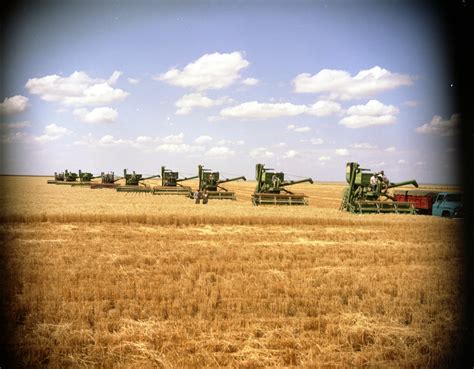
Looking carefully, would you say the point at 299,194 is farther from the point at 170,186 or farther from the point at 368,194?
the point at 170,186

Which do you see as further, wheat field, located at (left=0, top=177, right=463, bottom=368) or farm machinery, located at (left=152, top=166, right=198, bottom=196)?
farm machinery, located at (left=152, top=166, right=198, bottom=196)

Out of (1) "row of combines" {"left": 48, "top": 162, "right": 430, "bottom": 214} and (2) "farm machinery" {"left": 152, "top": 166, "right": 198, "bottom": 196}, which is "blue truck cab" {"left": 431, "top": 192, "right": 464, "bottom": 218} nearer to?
(1) "row of combines" {"left": 48, "top": 162, "right": 430, "bottom": 214}

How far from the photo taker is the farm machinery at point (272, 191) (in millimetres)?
34219

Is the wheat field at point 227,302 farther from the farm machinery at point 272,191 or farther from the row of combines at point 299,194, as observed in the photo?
the farm machinery at point 272,191

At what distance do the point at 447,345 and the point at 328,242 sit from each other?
10.1 metres

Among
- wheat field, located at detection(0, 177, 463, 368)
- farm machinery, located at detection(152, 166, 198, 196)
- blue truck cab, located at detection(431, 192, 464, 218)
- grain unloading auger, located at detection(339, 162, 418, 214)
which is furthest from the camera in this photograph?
farm machinery, located at detection(152, 166, 198, 196)

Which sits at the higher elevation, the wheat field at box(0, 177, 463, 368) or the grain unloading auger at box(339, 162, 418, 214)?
the grain unloading auger at box(339, 162, 418, 214)

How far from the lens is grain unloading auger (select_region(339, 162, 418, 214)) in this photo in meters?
27.6

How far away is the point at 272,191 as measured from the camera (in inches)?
1396

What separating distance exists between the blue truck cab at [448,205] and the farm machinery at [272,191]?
425 inches

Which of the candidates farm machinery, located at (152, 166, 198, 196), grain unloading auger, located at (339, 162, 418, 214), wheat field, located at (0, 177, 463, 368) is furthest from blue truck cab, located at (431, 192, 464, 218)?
farm machinery, located at (152, 166, 198, 196)

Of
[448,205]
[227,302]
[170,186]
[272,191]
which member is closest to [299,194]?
[272,191]

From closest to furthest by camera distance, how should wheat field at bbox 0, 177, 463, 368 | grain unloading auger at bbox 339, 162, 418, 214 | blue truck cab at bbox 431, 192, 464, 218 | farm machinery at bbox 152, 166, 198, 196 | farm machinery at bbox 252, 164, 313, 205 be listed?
wheat field at bbox 0, 177, 463, 368 → blue truck cab at bbox 431, 192, 464, 218 → grain unloading auger at bbox 339, 162, 418, 214 → farm machinery at bbox 252, 164, 313, 205 → farm machinery at bbox 152, 166, 198, 196

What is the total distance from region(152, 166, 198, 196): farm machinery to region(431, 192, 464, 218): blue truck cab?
26.6 m
